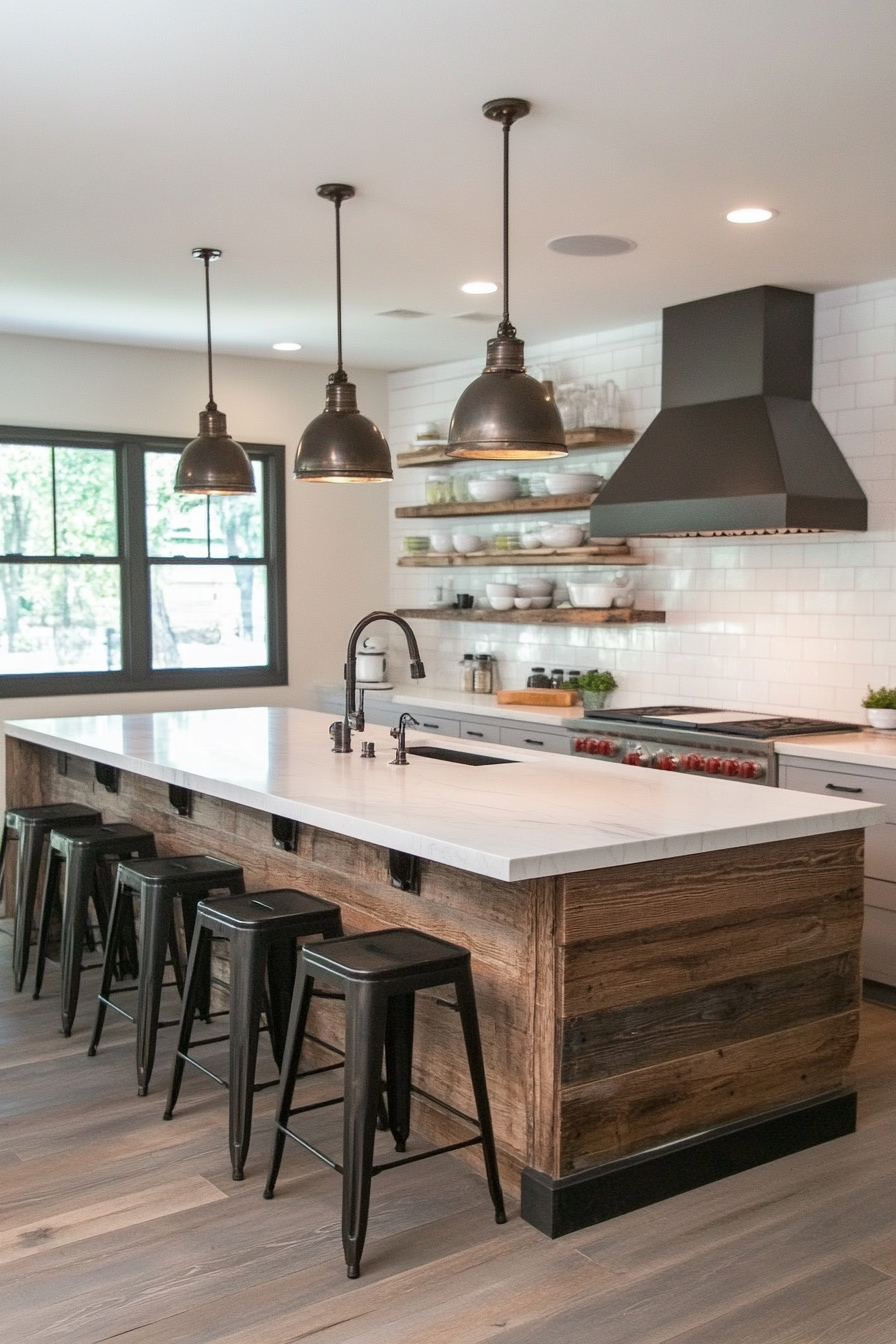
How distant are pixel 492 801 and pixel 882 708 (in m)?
2.30

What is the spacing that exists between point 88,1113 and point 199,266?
10.4ft

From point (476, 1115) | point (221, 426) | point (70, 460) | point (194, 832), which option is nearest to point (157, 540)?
point (70, 460)

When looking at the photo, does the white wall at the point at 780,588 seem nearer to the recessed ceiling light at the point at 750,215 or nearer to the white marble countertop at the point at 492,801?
the recessed ceiling light at the point at 750,215

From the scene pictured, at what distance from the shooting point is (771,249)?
461 centimetres

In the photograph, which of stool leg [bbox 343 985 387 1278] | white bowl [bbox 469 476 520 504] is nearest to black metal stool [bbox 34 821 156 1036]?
stool leg [bbox 343 985 387 1278]

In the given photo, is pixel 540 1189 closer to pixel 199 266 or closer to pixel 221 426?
pixel 221 426

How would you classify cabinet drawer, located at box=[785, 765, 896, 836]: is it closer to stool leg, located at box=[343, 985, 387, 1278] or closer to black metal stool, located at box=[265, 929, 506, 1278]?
black metal stool, located at box=[265, 929, 506, 1278]

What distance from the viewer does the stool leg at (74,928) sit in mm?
4230

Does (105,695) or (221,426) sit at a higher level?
(221,426)

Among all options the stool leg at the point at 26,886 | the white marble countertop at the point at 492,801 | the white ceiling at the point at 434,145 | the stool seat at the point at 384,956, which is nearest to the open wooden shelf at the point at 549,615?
the white ceiling at the point at 434,145

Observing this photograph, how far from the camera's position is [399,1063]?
3.25 metres

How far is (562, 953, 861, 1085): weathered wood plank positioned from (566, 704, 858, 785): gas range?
1.52 metres

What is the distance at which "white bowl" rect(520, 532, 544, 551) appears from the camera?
6.57 m

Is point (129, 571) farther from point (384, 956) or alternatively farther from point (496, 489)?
point (384, 956)
